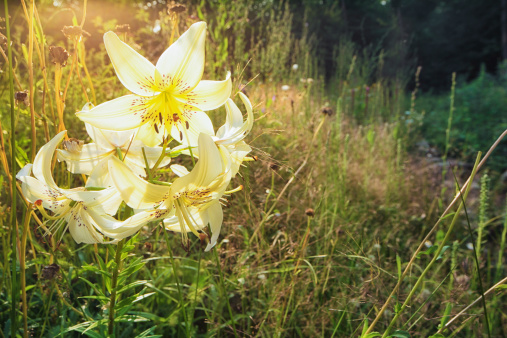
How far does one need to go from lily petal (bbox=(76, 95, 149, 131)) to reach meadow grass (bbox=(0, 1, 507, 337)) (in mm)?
166

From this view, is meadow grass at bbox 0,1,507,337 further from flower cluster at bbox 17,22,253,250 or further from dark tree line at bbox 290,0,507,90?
dark tree line at bbox 290,0,507,90

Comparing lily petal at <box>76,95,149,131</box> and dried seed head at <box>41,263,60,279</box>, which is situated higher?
lily petal at <box>76,95,149,131</box>

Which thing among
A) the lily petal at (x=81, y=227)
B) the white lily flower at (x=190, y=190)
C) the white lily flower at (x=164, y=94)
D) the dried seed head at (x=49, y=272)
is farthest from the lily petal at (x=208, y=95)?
the dried seed head at (x=49, y=272)

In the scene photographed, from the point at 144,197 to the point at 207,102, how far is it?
0.22m

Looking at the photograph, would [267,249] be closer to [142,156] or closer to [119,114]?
[142,156]

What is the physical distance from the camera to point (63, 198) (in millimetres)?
793

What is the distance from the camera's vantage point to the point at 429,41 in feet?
56.7

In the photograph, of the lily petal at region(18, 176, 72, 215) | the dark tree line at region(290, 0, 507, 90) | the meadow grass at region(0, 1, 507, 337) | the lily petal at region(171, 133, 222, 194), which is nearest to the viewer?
the lily petal at region(171, 133, 222, 194)

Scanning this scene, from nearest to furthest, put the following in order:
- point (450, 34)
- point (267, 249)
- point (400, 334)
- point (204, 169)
→ 1. point (204, 169)
2. point (400, 334)
3. point (267, 249)
4. point (450, 34)

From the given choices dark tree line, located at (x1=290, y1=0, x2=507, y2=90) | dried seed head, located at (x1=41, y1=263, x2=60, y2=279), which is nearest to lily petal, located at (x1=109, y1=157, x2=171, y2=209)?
dried seed head, located at (x1=41, y1=263, x2=60, y2=279)

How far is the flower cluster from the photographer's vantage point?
0.67 m

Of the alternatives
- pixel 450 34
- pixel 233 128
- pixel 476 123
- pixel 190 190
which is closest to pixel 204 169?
pixel 190 190

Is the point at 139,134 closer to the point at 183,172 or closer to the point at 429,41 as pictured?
the point at 183,172

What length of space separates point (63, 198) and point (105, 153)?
0.12 metres
